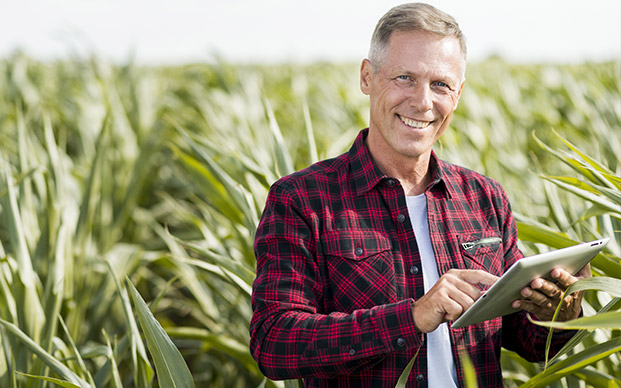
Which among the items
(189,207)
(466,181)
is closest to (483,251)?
(466,181)

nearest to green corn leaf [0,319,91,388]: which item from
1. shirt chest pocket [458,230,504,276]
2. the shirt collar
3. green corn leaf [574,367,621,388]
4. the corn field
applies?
the corn field

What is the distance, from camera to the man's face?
1.21m

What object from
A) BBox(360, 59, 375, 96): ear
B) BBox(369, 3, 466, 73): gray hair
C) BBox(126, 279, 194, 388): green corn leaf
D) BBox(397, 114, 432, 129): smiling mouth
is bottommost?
BBox(126, 279, 194, 388): green corn leaf

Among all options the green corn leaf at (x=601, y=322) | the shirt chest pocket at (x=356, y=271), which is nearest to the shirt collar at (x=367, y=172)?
the shirt chest pocket at (x=356, y=271)

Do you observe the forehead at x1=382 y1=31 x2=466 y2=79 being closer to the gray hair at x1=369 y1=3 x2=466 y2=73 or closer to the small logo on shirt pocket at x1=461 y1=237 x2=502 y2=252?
the gray hair at x1=369 y1=3 x2=466 y2=73

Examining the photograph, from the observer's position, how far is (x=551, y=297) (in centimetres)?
107

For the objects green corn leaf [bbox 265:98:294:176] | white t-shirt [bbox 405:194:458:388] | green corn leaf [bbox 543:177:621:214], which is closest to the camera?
white t-shirt [bbox 405:194:458:388]

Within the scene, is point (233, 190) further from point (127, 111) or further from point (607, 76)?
point (607, 76)

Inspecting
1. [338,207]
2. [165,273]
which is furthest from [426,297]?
[165,273]

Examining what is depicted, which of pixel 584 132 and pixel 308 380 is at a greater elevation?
pixel 584 132

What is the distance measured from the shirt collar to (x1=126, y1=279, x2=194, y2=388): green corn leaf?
421 mm

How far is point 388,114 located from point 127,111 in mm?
2554

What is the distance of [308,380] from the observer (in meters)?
1.23

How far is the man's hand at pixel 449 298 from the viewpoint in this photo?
966 millimetres
